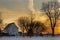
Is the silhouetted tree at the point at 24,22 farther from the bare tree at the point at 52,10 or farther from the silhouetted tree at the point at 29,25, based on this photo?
the bare tree at the point at 52,10

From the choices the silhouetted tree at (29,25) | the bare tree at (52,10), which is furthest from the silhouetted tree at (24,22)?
the bare tree at (52,10)

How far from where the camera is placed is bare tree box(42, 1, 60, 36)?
12.4 feet

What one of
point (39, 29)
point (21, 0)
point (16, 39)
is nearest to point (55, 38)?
point (39, 29)

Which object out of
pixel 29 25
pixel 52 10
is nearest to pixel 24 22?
pixel 29 25

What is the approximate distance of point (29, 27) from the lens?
12.4 feet

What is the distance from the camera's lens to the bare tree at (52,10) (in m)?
3.78

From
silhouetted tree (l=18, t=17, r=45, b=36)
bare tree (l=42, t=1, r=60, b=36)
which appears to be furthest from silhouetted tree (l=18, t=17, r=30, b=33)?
bare tree (l=42, t=1, r=60, b=36)

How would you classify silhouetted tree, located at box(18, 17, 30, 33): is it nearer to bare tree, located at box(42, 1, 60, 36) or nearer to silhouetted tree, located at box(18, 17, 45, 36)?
silhouetted tree, located at box(18, 17, 45, 36)

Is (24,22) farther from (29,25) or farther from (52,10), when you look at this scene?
(52,10)

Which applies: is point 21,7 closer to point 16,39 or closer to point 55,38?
point 16,39

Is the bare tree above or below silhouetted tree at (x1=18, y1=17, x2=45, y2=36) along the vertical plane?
above

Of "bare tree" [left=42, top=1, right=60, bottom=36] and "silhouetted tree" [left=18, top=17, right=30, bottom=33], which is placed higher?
"bare tree" [left=42, top=1, right=60, bottom=36]

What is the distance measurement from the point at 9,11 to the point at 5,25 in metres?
0.33

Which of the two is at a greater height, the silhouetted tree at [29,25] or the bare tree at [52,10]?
the bare tree at [52,10]
